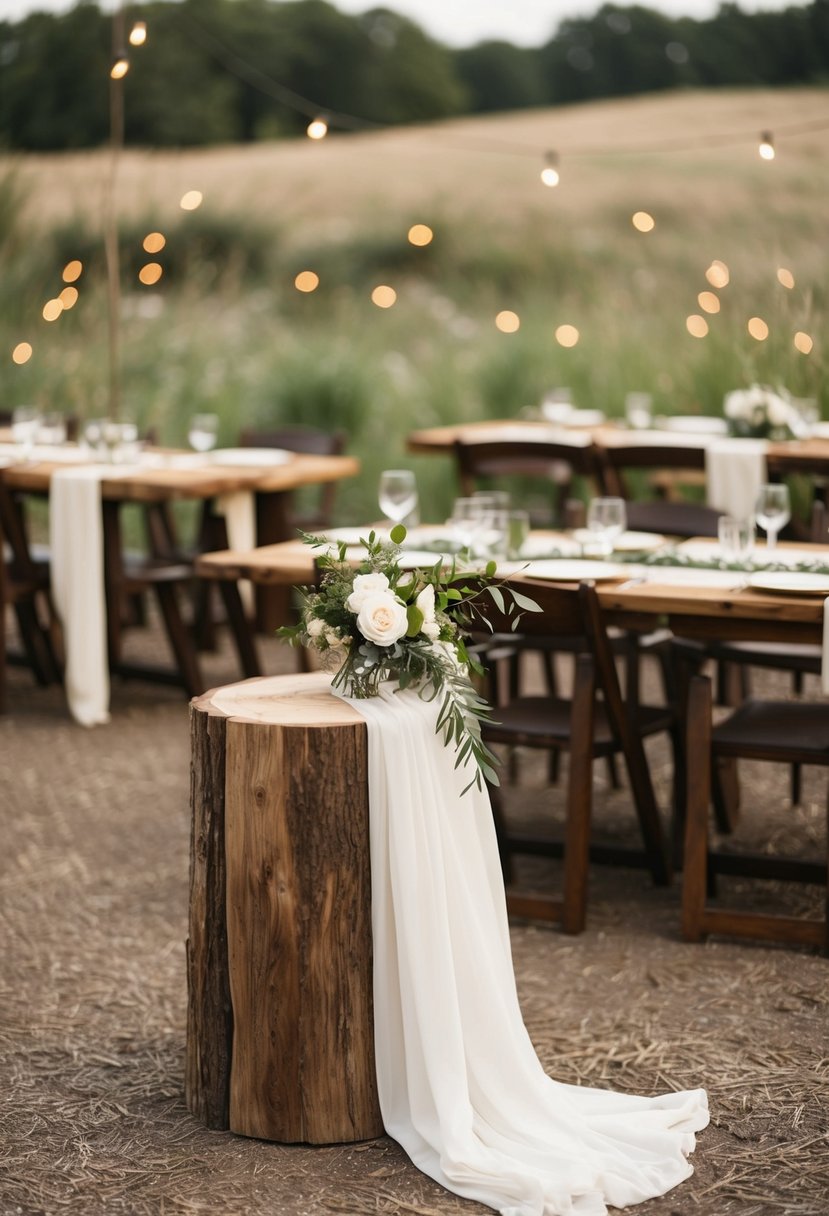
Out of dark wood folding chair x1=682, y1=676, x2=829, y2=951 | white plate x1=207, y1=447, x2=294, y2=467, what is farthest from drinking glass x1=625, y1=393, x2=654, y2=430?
dark wood folding chair x1=682, y1=676, x2=829, y2=951

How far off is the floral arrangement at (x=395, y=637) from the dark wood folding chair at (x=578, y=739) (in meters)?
0.73

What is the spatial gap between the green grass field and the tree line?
13.4 inches

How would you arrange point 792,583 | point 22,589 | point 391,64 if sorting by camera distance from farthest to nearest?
point 391,64 → point 22,589 → point 792,583

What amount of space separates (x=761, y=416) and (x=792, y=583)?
9.35 feet

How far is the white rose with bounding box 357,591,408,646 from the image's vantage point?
2977 millimetres

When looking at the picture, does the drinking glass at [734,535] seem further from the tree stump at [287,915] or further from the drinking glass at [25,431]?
the drinking glass at [25,431]

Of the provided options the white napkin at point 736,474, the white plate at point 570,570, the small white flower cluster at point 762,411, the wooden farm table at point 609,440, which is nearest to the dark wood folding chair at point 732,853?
the white plate at point 570,570

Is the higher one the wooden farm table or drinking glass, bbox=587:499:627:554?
the wooden farm table

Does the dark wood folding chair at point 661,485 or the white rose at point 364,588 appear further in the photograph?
the dark wood folding chair at point 661,485

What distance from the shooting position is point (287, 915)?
290 centimetres

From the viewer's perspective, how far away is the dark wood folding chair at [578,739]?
12.7ft

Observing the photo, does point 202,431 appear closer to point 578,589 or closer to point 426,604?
point 578,589

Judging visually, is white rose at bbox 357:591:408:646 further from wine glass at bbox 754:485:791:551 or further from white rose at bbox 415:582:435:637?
wine glass at bbox 754:485:791:551

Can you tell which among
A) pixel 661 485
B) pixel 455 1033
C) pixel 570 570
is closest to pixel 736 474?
pixel 661 485
